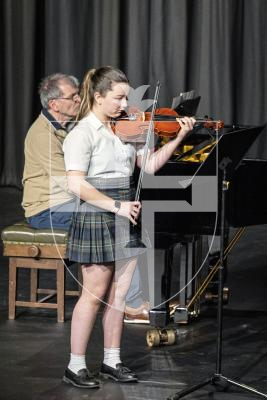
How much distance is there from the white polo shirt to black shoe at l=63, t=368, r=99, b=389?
82 cm

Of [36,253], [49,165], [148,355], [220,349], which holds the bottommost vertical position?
[148,355]

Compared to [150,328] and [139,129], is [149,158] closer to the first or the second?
[139,129]

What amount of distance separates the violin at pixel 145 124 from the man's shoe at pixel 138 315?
1.03 meters

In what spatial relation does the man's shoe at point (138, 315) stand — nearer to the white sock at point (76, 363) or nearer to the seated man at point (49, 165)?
the seated man at point (49, 165)

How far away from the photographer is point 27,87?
8.55 meters

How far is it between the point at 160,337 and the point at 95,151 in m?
1.14

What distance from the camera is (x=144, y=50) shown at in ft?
27.3

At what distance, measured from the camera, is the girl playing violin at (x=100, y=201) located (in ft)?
11.4

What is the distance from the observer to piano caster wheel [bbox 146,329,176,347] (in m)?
4.23

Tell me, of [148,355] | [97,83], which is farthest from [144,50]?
[97,83]

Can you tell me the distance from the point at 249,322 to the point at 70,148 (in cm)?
169

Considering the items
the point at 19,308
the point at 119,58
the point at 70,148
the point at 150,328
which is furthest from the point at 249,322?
the point at 119,58

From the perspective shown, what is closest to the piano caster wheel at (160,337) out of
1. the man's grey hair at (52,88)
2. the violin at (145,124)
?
the violin at (145,124)

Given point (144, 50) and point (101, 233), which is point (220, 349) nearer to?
point (101, 233)
